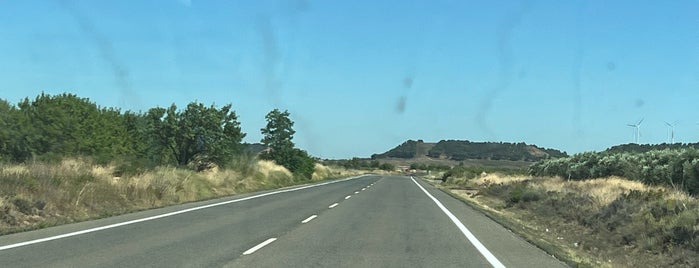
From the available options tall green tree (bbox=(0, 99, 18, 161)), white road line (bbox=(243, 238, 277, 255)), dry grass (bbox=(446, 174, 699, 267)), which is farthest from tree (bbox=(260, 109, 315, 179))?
white road line (bbox=(243, 238, 277, 255))

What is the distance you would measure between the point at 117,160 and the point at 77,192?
891cm

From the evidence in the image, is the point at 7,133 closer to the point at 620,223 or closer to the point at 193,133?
the point at 193,133

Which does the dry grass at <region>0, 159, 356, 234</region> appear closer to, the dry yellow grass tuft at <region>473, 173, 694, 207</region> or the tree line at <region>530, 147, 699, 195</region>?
the dry yellow grass tuft at <region>473, 173, 694, 207</region>

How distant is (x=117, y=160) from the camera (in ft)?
98.9

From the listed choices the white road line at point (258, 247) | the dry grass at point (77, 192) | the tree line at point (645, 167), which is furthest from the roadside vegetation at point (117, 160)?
the tree line at point (645, 167)

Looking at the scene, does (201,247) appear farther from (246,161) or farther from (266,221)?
(246,161)

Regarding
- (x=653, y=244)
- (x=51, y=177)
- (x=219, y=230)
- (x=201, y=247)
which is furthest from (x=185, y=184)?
(x=653, y=244)

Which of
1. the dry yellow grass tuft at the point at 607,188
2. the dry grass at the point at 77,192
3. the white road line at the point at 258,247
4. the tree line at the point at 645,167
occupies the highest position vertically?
the tree line at the point at 645,167

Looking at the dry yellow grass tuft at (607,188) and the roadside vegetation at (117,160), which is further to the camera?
the dry yellow grass tuft at (607,188)

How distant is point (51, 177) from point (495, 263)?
1550 cm

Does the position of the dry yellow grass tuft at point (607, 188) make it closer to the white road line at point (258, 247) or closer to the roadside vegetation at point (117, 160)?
the white road line at point (258, 247)

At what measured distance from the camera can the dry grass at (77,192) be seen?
17812mm

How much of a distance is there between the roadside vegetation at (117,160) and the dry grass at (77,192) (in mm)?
40

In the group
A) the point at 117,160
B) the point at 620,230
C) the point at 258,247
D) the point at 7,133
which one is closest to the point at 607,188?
the point at 620,230
